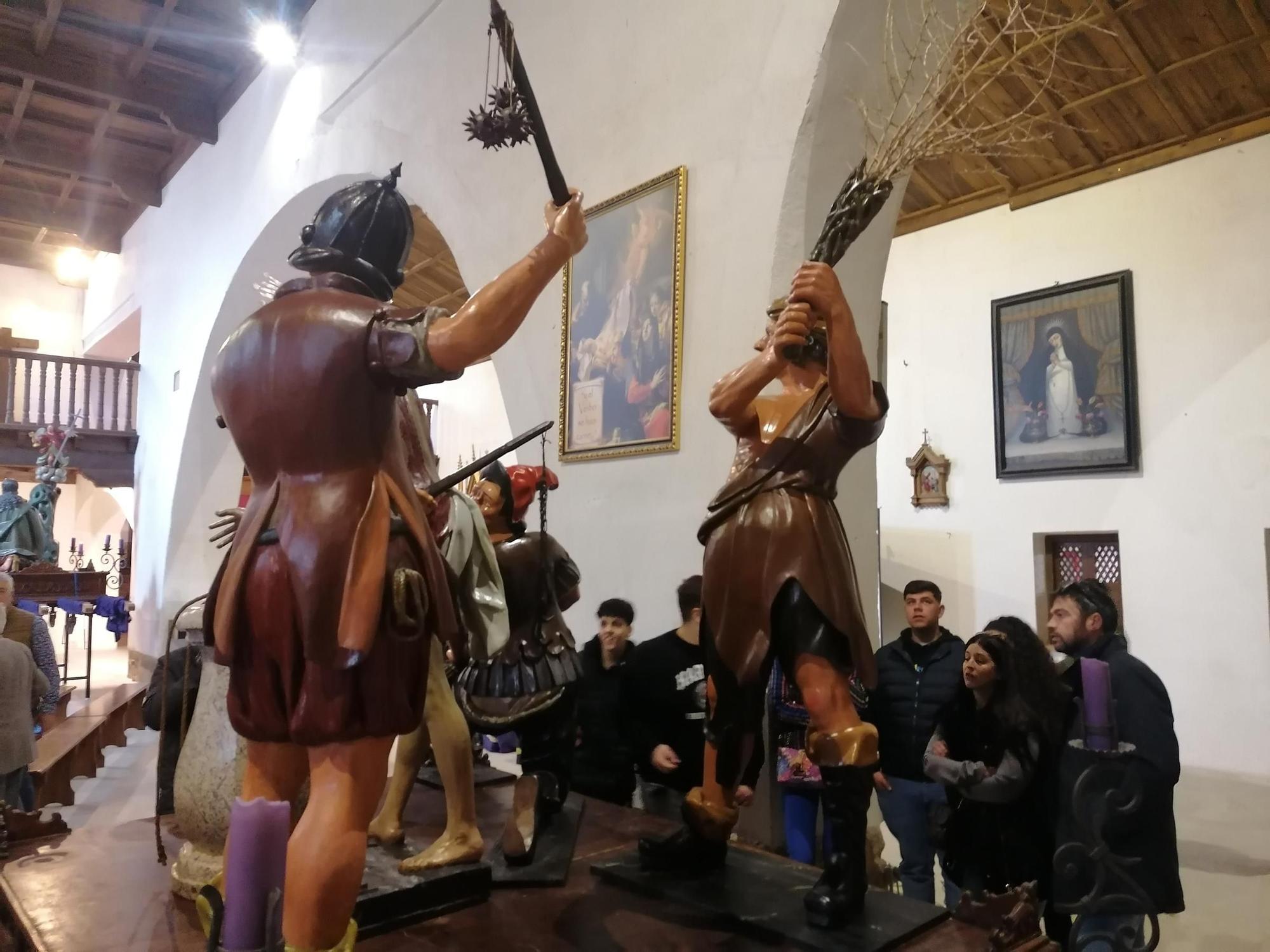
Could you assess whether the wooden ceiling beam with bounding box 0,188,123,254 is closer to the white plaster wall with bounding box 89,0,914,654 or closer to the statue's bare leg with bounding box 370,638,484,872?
the white plaster wall with bounding box 89,0,914,654

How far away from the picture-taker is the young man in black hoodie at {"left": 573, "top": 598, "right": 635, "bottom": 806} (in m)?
2.50

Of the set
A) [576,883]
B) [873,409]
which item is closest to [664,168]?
[873,409]

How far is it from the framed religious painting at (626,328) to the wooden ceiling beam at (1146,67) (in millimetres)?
2206

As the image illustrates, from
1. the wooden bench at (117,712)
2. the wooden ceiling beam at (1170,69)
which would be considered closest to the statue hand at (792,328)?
the wooden ceiling beam at (1170,69)

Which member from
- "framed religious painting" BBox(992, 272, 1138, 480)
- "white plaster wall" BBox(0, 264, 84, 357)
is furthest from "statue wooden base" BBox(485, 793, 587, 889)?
"white plaster wall" BBox(0, 264, 84, 357)

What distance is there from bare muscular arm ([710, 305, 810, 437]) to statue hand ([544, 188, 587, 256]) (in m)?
0.40

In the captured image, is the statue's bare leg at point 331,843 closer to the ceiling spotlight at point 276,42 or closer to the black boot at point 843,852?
the black boot at point 843,852

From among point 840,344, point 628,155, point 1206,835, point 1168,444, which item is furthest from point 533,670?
point 1168,444

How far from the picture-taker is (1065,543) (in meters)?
5.95

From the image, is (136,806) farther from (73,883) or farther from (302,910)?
(302,910)

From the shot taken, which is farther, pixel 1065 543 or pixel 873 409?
pixel 1065 543

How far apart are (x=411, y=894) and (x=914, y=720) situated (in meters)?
1.42

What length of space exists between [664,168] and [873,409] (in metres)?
1.57

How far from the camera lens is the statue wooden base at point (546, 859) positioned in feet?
5.74
